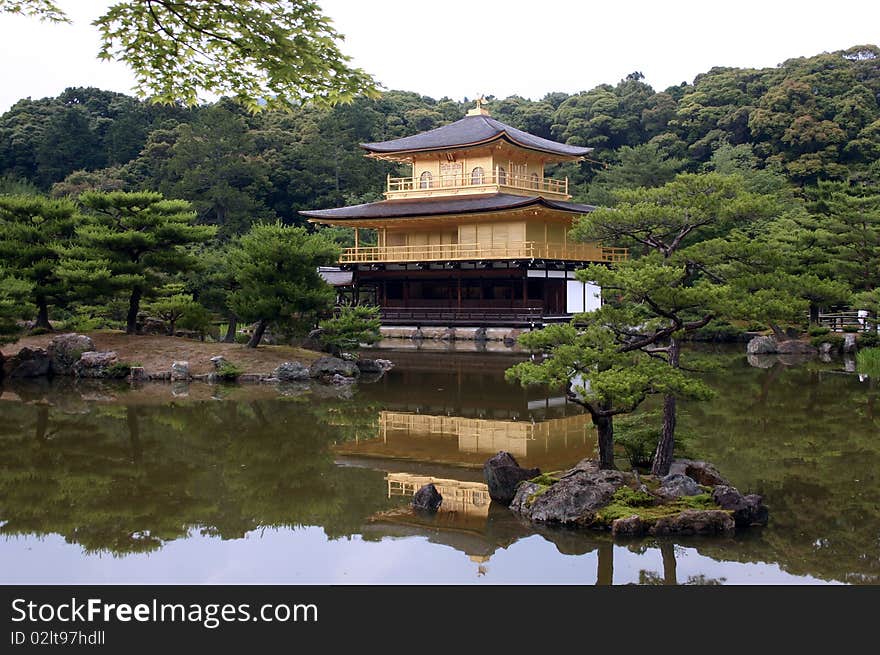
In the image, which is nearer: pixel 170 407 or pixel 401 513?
pixel 401 513

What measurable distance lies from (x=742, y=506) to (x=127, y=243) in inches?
650

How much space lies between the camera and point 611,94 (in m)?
60.0

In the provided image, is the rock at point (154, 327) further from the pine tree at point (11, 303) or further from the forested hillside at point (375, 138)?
the forested hillside at point (375, 138)

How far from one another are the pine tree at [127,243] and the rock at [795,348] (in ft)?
53.6

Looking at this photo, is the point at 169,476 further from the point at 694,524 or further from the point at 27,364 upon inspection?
the point at 27,364

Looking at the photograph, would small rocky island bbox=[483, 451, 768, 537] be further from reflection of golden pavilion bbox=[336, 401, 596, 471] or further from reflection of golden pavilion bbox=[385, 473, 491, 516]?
reflection of golden pavilion bbox=[336, 401, 596, 471]

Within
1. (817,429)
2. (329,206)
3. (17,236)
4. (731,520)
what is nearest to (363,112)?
(329,206)

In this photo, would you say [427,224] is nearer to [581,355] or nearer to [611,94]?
[581,355]

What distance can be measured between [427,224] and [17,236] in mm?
16643

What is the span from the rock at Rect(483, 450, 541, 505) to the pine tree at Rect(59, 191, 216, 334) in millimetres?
13749


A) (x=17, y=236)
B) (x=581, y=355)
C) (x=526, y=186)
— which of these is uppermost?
(x=526, y=186)

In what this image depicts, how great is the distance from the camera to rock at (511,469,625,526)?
7.91m

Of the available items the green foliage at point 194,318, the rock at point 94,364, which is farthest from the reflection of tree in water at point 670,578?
the green foliage at point 194,318

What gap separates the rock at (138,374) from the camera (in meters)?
19.3
